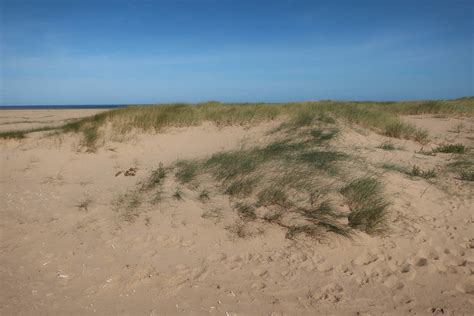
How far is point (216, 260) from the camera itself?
345cm

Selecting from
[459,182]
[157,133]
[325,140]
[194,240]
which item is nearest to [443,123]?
[325,140]

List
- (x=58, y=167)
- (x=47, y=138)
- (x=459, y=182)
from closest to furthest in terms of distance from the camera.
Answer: (x=459, y=182) → (x=58, y=167) → (x=47, y=138)

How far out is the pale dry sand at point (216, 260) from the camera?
2781 millimetres

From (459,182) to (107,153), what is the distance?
7.27m

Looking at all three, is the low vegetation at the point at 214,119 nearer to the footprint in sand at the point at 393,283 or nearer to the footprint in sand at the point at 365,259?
the footprint in sand at the point at 365,259

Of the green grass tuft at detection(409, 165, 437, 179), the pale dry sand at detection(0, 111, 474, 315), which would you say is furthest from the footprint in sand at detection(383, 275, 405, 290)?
the green grass tuft at detection(409, 165, 437, 179)

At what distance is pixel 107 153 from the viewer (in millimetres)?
8164

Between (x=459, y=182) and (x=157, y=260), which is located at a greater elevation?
(x=459, y=182)

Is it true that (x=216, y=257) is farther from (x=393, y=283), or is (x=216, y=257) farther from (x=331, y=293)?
(x=393, y=283)

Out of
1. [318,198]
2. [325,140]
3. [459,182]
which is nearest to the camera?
[318,198]

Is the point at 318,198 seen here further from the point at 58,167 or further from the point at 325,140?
the point at 58,167

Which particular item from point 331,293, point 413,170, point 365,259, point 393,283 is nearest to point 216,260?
point 331,293

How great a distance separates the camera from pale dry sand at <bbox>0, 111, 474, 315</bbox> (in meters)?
2.78

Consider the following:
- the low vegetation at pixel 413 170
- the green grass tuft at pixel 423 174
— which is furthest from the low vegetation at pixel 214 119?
the green grass tuft at pixel 423 174
